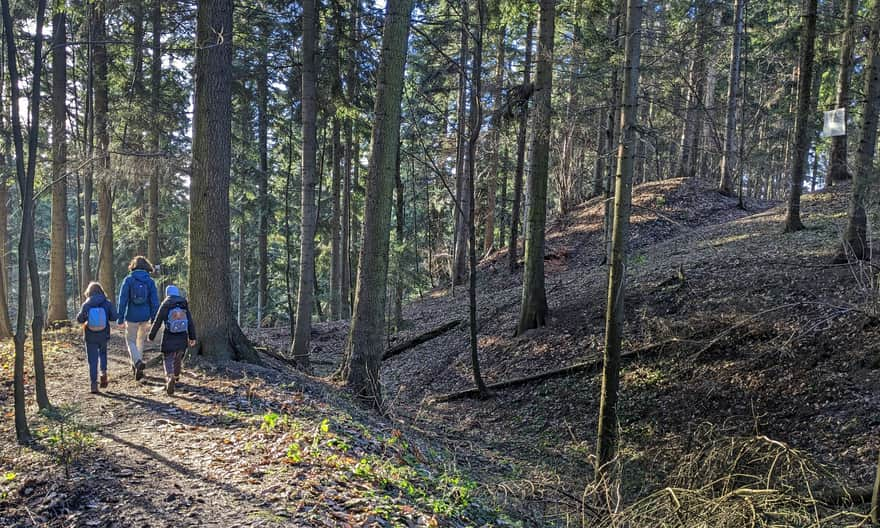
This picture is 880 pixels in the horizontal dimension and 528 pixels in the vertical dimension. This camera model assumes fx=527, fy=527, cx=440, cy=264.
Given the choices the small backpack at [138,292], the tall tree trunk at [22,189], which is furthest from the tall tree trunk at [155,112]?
the tall tree trunk at [22,189]

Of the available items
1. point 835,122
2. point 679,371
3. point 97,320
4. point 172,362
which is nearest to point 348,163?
point 97,320

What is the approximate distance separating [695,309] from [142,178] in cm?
1013

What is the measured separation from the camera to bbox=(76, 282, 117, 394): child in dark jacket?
7.67 metres

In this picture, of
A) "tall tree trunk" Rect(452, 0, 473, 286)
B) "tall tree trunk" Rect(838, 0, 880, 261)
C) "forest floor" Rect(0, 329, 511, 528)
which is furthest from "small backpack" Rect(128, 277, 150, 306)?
"tall tree trunk" Rect(838, 0, 880, 261)

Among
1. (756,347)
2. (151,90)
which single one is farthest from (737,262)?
(151,90)

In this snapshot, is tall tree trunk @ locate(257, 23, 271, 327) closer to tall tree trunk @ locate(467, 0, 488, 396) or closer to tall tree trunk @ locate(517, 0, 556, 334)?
tall tree trunk @ locate(467, 0, 488, 396)

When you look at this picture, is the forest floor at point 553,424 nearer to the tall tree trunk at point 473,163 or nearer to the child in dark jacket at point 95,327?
the child in dark jacket at point 95,327

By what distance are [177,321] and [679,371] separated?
26.8ft

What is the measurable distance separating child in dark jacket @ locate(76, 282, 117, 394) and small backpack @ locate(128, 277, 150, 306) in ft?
1.38

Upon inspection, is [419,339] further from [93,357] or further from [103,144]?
[103,144]

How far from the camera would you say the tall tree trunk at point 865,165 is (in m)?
9.41

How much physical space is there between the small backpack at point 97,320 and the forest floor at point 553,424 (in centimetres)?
97

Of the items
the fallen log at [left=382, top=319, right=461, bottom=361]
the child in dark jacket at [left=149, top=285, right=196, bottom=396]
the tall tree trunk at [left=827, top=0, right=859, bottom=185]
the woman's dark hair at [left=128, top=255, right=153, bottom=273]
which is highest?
the tall tree trunk at [left=827, top=0, right=859, bottom=185]

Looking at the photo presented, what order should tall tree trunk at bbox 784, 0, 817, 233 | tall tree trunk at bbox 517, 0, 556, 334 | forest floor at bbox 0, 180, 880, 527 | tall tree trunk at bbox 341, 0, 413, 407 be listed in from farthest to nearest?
tall tree trunk at bbox 784, 0, 817, 233 < tall tree trunk at bbox 517, 0, 556, 334 < tall tree trunk at bbox 341, 0, 413, 407 < forest floor at bbox 0, 180, 880, 527
